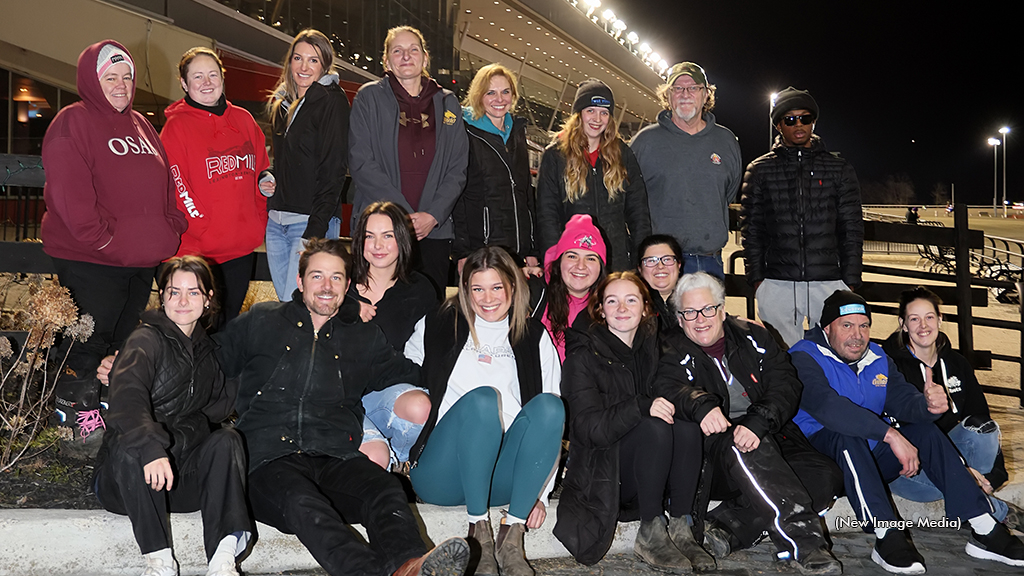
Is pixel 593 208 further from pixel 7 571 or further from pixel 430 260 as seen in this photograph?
pixel 7 571

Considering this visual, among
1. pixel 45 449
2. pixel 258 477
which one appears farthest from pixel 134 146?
pixel 258 477

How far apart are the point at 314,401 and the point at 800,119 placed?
141 inches

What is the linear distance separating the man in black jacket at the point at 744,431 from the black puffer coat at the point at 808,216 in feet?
4.34

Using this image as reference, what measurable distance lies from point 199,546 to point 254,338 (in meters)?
0.90

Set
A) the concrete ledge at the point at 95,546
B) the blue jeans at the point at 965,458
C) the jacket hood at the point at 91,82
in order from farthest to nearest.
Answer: the blue jeans at the point at 965,458 < the jacket hood at the point at 91,82 < the concrete ledge at the point at 95,546

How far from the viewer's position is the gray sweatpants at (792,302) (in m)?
5.18

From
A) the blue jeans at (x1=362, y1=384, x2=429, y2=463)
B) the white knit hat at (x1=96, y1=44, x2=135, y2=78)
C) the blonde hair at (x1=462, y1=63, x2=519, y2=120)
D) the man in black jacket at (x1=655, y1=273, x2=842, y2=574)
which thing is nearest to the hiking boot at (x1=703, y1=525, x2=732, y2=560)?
the man in black jacket at (x1=655, y1=273, x2=842, y2=574)

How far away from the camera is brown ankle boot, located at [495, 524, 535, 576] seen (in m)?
3.32

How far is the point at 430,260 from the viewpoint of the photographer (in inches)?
189

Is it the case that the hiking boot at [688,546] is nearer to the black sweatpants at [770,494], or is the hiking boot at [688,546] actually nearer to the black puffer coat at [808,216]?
the black sweatpants at [770,494]

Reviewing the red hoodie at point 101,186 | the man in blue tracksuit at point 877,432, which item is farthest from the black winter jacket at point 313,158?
the man in blue tracksuit at point 877,432

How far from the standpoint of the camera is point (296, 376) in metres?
3.46

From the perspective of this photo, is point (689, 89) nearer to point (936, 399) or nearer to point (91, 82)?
point (936, 399)

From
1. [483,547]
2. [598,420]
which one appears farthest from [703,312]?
[483,547]
